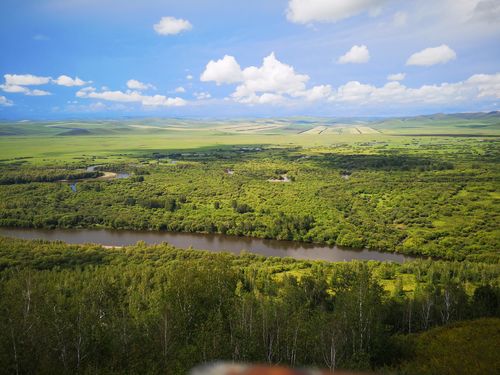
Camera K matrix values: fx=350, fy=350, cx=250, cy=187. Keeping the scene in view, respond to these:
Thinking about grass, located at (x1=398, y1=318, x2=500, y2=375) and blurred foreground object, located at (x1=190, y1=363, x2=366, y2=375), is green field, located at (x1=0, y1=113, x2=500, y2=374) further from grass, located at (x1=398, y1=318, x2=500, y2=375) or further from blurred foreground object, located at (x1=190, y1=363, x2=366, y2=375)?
blurred foreground object, located at (x1=190, y1=363, x2=366, y2=375)

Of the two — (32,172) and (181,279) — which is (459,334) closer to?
(181,279)

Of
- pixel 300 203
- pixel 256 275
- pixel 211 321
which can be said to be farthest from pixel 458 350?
pixel 300 203

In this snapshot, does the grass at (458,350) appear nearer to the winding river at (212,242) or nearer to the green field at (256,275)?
the green field at (256,275)

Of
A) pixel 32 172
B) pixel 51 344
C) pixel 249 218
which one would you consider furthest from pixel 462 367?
pixel 32 172

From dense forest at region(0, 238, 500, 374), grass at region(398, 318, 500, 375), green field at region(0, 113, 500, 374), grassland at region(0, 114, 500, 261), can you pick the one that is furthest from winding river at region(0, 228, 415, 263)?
grass at region(398, 318, 500, 375)

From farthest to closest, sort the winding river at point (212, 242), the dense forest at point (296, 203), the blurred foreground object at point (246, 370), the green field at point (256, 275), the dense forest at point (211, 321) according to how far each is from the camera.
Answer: the dense forest at point (296, 203), the winding river at point (212, 242), the green field at point (256, 275), the dense forest at point (211, 321), the blurred foreground object at point (246, 370)

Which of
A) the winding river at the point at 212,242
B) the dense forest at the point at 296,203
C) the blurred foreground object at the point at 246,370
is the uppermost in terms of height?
the blurred foreground object at the point at 246,370

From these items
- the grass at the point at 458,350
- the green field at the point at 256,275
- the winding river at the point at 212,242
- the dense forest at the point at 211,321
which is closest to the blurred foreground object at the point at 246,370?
the green field at the point at 256,275
